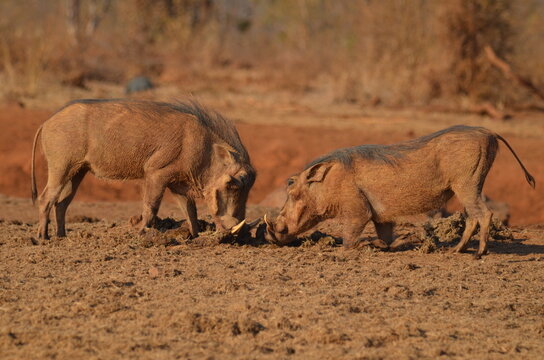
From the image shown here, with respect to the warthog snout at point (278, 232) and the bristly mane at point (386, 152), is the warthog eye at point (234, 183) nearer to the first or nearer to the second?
the warthog snout at point (278, 232)

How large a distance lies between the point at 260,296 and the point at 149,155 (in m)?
2.13

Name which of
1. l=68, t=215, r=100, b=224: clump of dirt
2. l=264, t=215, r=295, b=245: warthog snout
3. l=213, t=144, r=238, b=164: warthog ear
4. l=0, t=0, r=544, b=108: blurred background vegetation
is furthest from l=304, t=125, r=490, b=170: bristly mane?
l=0, t=0, r=544, b=108: blurred background vegetation

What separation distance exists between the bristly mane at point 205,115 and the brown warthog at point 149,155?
0.4 inches

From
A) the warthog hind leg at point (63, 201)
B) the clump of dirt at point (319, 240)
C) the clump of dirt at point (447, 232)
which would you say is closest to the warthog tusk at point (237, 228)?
the clump of dirt at point (319, 240)

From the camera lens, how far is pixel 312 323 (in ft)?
14.3

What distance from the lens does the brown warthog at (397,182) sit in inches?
238

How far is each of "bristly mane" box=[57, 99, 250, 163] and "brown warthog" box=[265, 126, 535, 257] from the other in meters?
0.70

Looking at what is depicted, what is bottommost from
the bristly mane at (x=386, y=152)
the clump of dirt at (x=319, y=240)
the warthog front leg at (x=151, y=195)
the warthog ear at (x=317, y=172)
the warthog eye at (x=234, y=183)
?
the clump of dirt at (x=319, y=240)

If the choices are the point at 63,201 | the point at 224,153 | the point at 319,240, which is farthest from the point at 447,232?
the point at 63,201

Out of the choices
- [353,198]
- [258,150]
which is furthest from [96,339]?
[258,150]

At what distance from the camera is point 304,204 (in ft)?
20.7

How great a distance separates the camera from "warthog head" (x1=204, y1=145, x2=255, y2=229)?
653 cm

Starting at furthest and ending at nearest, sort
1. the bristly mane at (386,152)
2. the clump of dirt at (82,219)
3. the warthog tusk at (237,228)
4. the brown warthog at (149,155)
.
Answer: the clump of dirt at (82,219) → the brown warthog at (149,155) → the warthog tusk at (237,228) → the bristly mane at (386,152)

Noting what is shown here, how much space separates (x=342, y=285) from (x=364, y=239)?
1.75m
